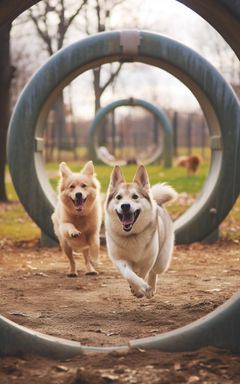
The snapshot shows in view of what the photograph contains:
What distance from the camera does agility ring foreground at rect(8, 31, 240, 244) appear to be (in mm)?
8789

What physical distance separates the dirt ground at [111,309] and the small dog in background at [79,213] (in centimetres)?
31

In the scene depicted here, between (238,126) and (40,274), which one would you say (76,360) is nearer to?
(40,274)

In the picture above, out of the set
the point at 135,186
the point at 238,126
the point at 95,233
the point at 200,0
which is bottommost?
the point at 95,233

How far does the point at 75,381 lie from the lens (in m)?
3.38

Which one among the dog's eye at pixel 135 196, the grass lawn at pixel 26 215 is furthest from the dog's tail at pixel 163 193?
the grass lawn at pixel 26 215

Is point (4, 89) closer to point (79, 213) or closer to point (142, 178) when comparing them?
point (79, 213)

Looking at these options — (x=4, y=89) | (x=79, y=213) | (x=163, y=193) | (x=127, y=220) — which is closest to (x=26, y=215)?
(x=4, y=89)

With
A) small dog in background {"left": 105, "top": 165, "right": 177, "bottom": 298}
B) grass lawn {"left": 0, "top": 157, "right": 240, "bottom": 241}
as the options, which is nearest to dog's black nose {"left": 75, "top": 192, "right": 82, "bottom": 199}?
small dog in background {"left": 105, "top": 165, "right": 177, "bottom": 298}

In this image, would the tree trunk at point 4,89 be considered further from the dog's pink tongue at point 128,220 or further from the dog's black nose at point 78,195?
the dog's pink tongue at point 128,220

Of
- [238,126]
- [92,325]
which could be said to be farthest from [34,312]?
[238,126]

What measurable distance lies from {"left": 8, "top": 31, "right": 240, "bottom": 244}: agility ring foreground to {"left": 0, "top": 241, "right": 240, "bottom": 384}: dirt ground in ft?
2.07

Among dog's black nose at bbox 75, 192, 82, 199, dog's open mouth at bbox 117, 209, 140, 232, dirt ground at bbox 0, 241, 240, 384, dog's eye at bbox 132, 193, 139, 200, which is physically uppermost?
dog's eye at bbox 132, 193, 139, 200

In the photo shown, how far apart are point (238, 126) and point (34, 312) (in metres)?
4.72

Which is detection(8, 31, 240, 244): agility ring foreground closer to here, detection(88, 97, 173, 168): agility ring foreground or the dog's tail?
the dog's tail
